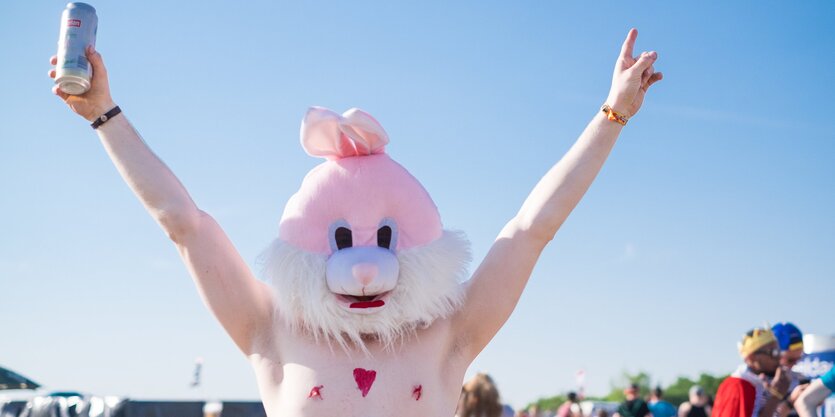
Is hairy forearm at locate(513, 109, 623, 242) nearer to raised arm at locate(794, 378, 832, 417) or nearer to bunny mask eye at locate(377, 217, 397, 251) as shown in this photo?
bunny mask eye at locate(377, 217, 397, 251)

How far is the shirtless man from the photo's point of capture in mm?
2764

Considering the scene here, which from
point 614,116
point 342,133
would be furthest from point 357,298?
point 614,116

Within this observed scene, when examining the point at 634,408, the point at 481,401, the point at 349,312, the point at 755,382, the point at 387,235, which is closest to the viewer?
the point at 349,312

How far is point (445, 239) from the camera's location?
3.02 m

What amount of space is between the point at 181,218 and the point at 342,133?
0.65 meters

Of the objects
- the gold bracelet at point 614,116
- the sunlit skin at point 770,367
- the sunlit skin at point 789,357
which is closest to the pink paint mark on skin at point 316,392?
the gold bracelet at point 614,116

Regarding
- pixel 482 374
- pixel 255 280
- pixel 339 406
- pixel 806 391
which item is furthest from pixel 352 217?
pixel 806 391

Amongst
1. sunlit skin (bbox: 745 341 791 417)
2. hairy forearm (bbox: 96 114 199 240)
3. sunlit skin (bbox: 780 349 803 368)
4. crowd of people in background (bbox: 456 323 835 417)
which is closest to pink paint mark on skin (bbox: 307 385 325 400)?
hairy forearm (bbox: 96 114 199 240)

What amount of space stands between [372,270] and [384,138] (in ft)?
1.93

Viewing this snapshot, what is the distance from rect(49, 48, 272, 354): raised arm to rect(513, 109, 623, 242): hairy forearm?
3.54 ft

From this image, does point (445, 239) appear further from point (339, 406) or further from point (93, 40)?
point (93, 40)

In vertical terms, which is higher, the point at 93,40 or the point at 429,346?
the point at 93,40

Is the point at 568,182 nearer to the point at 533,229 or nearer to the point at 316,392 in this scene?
the point at 533,229

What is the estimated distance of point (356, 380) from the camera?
2752 mm
